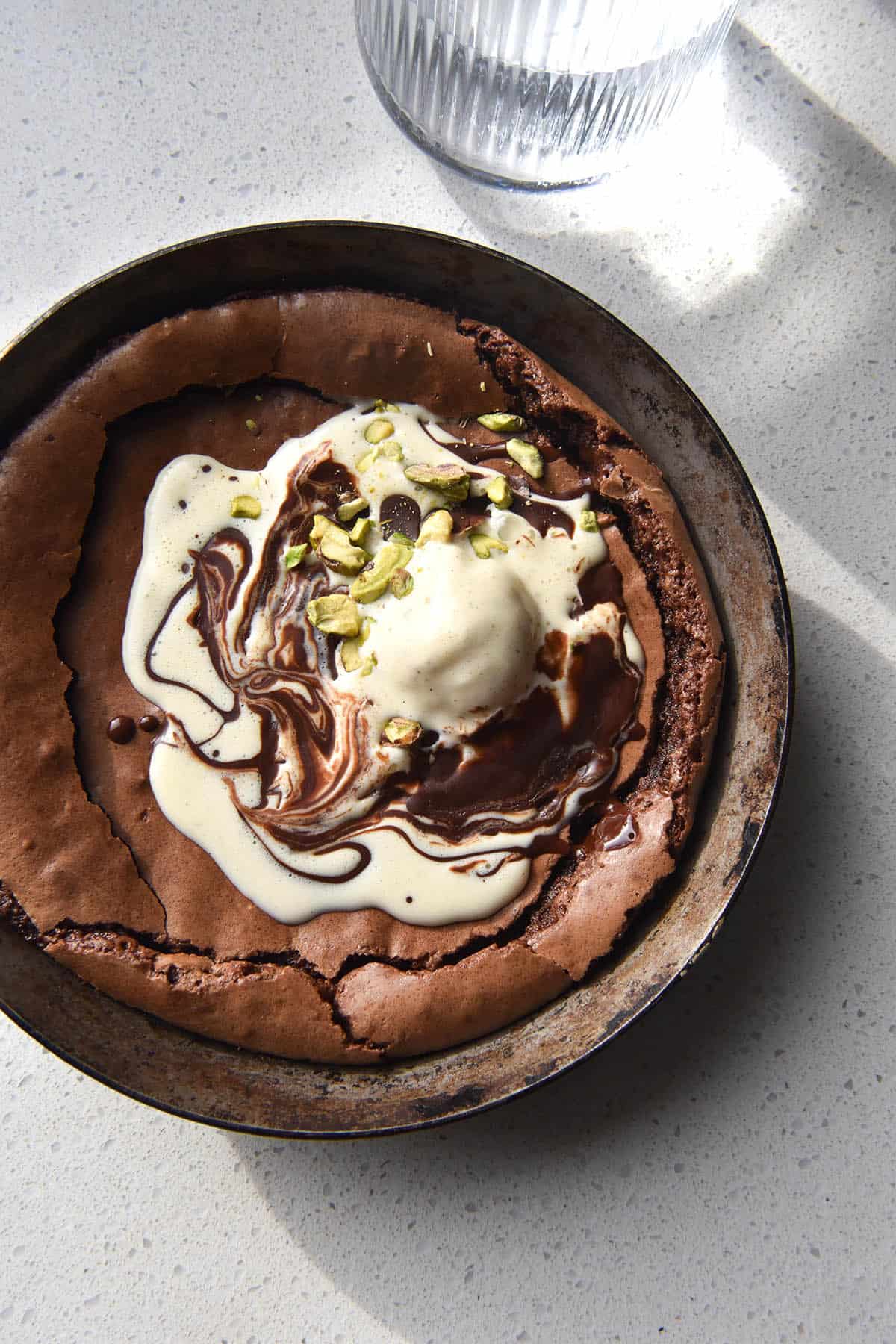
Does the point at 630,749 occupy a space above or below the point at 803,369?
below

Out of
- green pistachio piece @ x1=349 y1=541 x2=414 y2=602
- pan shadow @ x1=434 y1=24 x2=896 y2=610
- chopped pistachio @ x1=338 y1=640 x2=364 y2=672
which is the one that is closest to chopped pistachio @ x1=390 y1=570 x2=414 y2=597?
green pistachio piece @ x1=349 y1=541 x2=414 y2=602

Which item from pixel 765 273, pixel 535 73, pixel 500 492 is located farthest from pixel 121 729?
pixel 765 273

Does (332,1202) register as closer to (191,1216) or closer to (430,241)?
(191,1216)

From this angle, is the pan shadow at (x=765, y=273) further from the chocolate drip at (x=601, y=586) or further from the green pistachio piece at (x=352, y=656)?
the green pistachio piece at (x=352, y=656)

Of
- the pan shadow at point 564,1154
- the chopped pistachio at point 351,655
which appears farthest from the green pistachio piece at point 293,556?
the pan shadow at point 564,1154

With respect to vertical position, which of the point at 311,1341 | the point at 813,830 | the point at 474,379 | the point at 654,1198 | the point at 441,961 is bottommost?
the point at 311,1341

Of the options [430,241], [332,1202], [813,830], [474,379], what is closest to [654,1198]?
[332,1202]

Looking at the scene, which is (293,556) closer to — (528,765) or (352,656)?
(352,656)
